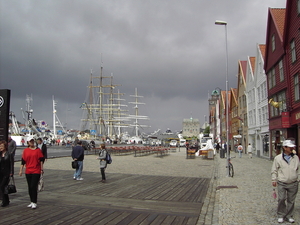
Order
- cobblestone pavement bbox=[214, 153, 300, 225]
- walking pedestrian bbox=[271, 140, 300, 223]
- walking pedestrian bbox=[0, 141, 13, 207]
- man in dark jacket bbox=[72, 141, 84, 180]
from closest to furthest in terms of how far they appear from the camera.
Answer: walking pedestrian bbox=[271, 140, 300, 223] → cobblestone pavement bbox=[214, 153, 300, 225] → walking pedestrian bbox=[0, 141, 13, 207] → man in dark jacket bbox=[72, 141, 84, 180]

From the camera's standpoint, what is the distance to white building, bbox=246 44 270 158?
109 feet

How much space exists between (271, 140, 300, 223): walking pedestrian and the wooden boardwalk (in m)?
1.94

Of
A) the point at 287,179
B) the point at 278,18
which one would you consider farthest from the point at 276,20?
the point at 287,179

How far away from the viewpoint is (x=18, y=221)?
6641mm

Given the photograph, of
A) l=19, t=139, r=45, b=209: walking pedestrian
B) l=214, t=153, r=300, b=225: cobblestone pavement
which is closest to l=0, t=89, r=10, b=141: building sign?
l=19, t=139, r=45, b=209: walking pedestrian

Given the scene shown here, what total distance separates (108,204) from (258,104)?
31.5 m

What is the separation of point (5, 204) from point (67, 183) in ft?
14.5

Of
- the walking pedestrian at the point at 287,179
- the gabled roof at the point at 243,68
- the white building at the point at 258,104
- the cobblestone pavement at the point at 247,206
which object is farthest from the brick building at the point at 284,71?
the walking pedestrian at the point at 287,179

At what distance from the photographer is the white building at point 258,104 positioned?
1312 inches

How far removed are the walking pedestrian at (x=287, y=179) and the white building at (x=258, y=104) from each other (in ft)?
87.2

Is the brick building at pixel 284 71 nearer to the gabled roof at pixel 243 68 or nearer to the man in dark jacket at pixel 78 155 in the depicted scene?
the gabled roof at pixel 243 68

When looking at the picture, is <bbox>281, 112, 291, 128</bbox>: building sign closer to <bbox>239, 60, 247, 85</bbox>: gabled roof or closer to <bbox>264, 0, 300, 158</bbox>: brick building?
<bbox>264, 0, 300, 158</bbox>: brick building

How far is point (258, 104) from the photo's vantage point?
36.5m

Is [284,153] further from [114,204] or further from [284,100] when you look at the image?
[284,100]
